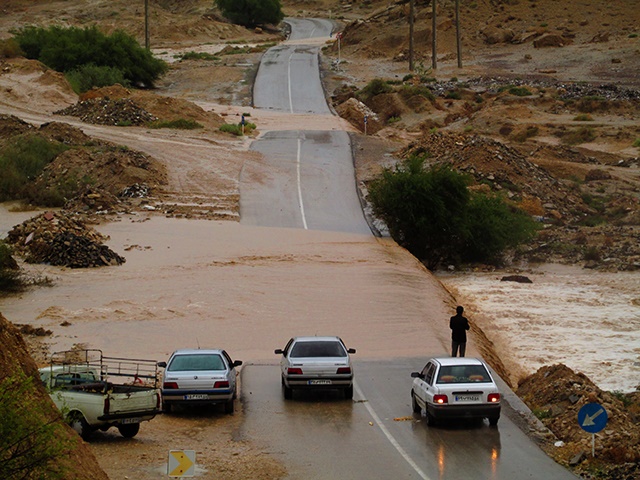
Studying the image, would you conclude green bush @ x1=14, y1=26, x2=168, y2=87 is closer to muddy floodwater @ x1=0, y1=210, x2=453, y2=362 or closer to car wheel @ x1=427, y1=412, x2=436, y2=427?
muddy floodwater @ x1=0, y1=210, x2=453, y2=362

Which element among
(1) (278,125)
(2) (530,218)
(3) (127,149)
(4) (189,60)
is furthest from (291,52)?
(2) (530,218)

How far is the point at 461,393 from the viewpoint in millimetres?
20969

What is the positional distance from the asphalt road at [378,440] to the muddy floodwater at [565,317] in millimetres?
9612

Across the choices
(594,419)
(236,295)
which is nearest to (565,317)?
(236,295)

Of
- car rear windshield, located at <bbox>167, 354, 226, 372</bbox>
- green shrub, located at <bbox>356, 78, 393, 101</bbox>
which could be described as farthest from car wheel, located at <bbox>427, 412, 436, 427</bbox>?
green shrub, located at <bbox>356, 78, 393, 101</bbox>

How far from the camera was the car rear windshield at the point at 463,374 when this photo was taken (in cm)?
2123

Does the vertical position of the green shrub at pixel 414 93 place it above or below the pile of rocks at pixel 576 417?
below

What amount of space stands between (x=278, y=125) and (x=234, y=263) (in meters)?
34.3

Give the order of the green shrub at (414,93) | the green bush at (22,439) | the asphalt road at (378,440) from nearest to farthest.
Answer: the green bush at (22,439) < the asphalt road at (378,440) < the green shrub at (414,93)

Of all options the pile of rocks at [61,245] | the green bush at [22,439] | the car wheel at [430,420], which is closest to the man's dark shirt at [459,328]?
the car wheel at [430,420]

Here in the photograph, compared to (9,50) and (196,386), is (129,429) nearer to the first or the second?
(196,386)

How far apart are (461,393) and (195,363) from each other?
18.7 ft

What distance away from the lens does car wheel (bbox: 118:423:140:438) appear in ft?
65.4

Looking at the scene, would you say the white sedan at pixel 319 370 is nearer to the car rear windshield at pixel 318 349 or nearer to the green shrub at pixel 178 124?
the car rear windshield at pixel 318 349
